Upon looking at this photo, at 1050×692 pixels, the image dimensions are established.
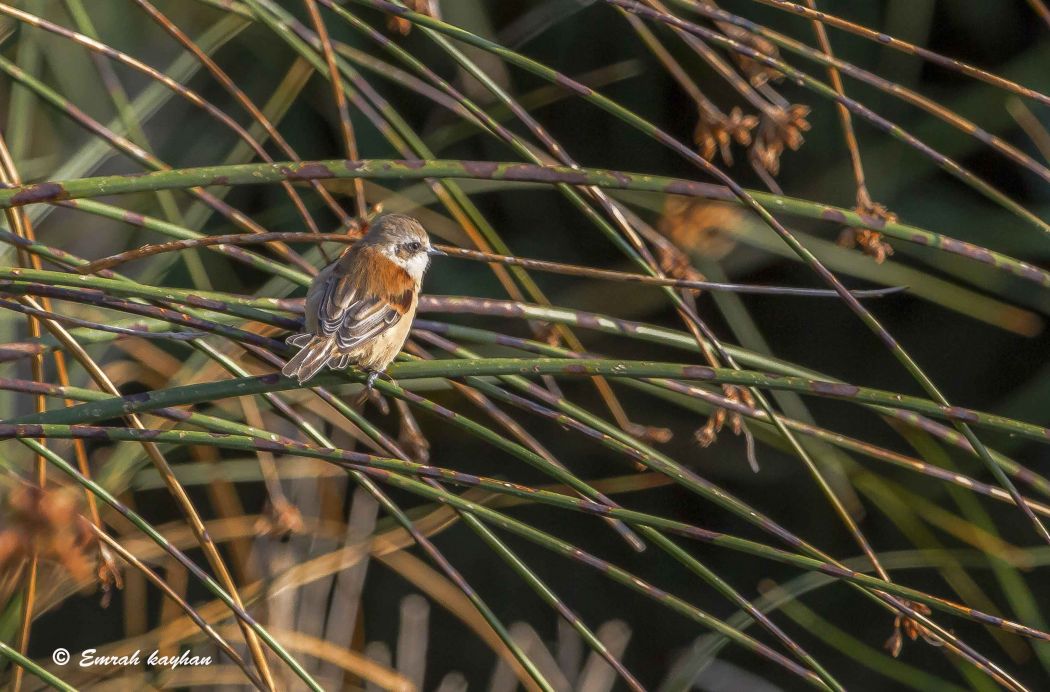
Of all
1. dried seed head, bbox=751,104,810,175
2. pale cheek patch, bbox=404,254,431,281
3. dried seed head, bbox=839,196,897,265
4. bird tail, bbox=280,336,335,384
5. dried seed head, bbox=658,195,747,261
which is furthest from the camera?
pale cheek patch, bbox=404,254,431,281

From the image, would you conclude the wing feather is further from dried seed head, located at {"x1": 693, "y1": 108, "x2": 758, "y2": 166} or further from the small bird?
dried seed head, located at {"x1": 693, "y1": 108, "x2": 758, "y2": 166}

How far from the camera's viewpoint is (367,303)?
2.01 metres

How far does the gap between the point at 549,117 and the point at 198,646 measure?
161cm

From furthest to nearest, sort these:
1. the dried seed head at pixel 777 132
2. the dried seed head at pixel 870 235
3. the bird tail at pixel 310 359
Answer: the dried seed head at pixel 777 132, the dried seed head at pixel 870 235, the bird tail at pixel 310 359

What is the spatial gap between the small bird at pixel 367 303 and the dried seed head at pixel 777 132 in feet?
1.91

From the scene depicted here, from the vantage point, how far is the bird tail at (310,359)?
1.58 metres

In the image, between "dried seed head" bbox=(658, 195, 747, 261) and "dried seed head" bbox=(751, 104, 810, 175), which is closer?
"dried seed head" bbox=(751, 104, 810, 175)

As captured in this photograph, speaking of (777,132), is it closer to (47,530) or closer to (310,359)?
(310,359)

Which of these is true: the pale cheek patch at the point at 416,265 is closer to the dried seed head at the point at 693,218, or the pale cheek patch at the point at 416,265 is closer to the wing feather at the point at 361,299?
the wing feather at the point at 361,299

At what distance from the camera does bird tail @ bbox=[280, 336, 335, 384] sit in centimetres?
158

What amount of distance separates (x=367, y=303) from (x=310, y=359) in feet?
1.25

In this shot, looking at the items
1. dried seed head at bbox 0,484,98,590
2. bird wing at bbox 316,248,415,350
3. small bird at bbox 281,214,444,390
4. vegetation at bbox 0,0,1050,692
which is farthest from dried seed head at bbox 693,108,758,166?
dried seed head at bbox 0,484,98,590

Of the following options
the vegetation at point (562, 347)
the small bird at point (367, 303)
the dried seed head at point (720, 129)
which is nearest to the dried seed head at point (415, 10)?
the vegetation at point (562, 347)

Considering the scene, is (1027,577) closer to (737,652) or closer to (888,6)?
(737,652)
